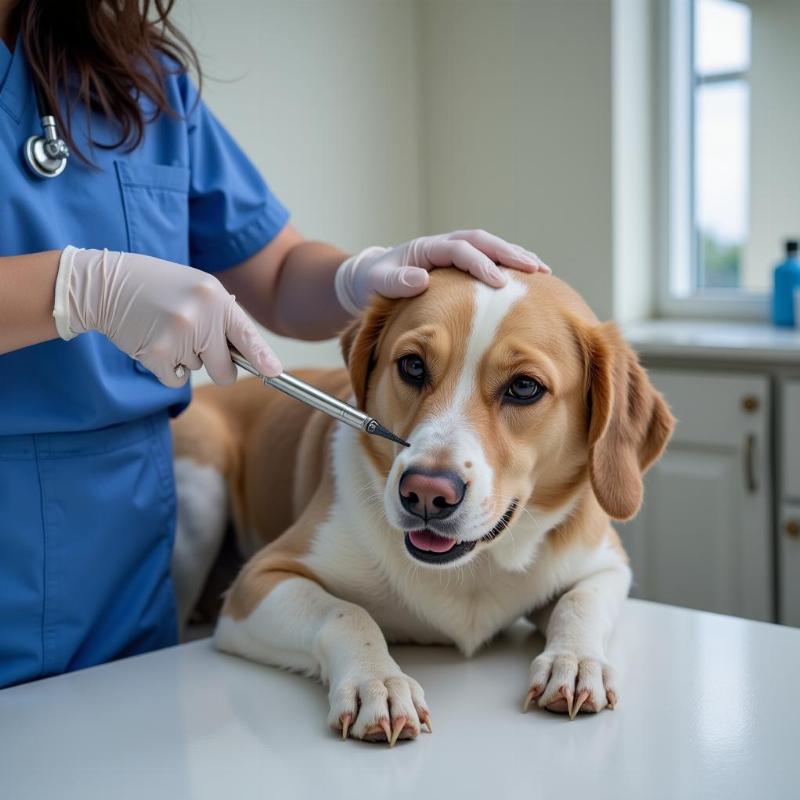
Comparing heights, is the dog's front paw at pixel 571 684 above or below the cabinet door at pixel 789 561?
above

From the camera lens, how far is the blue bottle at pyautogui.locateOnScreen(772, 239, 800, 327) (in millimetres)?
2545

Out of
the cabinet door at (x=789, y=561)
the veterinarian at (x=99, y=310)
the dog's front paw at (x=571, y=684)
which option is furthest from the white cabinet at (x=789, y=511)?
the dog's front paw at (x=571, y=684)

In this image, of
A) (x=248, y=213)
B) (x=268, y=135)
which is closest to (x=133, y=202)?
(x=248, y=213)

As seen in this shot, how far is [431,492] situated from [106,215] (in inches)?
21.5

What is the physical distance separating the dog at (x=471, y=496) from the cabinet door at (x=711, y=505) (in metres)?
1.28

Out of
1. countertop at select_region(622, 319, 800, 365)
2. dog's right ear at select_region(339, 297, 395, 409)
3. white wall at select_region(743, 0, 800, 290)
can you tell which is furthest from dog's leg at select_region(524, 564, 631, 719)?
white wall at select_region(743, 0, 800, 290)

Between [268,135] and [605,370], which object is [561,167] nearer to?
[268,135]

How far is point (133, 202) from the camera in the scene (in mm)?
1191

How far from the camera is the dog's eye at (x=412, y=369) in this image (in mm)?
1089

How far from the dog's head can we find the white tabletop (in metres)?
0.16

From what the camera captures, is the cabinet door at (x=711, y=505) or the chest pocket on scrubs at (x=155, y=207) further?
the cabinet door at (x=711, y=505)

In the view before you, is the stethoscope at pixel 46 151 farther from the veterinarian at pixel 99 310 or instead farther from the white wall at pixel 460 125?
the white wall at pixel 460 125

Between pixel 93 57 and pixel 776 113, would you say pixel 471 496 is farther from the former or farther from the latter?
pixel 776 113

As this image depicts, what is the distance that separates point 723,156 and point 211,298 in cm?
237
